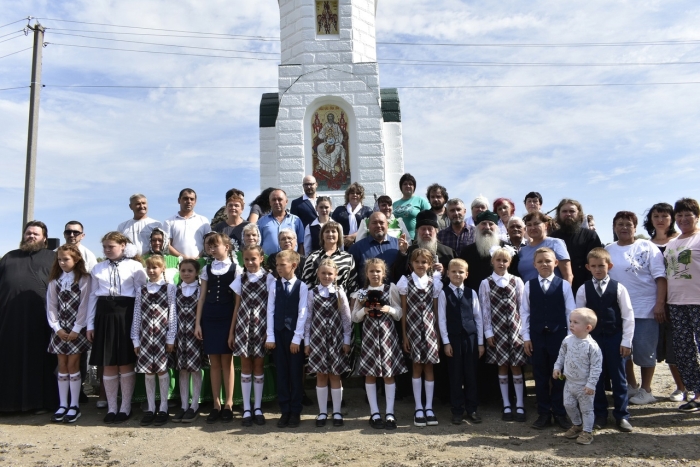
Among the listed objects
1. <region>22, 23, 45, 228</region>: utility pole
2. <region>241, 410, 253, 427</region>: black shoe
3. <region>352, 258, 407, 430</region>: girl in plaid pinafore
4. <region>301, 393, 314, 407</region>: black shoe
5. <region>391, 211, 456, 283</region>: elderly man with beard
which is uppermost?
<region>22, 23, 45, 228</region>: utility pole

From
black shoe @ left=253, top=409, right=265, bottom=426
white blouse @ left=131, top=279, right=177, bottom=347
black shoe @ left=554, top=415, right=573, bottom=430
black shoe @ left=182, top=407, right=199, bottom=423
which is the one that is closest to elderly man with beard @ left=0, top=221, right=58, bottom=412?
white blouse @ left=131, top=279, right=177, bottom=347

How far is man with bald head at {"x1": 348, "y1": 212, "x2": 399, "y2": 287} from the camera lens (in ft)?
17.5

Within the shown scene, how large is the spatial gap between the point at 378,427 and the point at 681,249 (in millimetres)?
3012

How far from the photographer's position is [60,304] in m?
5.16

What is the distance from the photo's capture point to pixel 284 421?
4.71 meters

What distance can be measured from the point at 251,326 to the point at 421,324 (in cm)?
146

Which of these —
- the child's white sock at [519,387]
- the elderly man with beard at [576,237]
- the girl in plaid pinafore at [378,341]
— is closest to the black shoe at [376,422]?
the girl in plaid pinafore at [378,341]

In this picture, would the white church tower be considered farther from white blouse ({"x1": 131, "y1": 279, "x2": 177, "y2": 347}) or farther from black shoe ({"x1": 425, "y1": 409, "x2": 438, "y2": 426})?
black shoe ({"x1": 425, "y1": 409, "x2": 438, "y2": 426})

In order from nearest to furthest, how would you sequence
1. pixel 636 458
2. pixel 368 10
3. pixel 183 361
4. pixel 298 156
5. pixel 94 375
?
pixel 636 458 < pixel 183 361 < pixel 94 375 < pixel 298 156 < pixel 368 10

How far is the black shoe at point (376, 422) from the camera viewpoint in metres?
4.57

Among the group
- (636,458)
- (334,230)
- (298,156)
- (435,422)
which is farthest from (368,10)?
(636,458)

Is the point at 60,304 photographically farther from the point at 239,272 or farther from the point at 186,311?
the point at 239,272

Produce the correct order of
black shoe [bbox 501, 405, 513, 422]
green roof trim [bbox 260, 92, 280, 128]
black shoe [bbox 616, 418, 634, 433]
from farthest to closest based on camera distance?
green roof trim [bbox 260, 92, 280, 128], black shoe [bbox 501, 405, 513, 422], black shoe [bbox 616, 418, 634, 433]

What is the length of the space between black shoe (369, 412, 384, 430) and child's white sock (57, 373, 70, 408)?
2.83 metres
